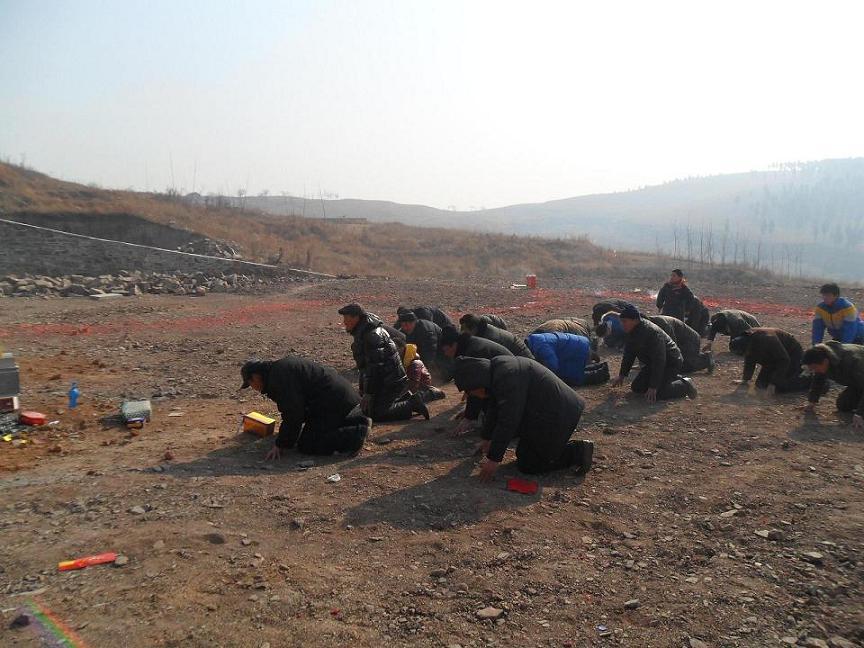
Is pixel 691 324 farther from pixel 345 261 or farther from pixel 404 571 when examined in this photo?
pixel 345 261

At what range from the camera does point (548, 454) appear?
5.30 meters

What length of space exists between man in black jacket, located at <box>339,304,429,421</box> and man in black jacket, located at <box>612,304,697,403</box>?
2.70m

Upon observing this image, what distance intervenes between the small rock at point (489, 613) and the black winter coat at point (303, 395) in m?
2.76

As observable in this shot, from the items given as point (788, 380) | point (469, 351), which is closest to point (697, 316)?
point (788, 380)

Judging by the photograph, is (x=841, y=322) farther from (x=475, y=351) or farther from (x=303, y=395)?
Answer: (x=303, y=395)

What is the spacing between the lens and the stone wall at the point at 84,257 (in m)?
22.5

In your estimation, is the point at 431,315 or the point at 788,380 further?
the point at 431,315

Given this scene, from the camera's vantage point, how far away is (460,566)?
3.93 m

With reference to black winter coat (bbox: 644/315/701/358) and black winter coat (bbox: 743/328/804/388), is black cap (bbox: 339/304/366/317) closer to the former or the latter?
black winter coat (bbox: 644/315/701/358)

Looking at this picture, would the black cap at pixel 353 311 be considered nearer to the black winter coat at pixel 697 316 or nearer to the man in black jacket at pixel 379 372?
the man in black jacket at pixel 379 372

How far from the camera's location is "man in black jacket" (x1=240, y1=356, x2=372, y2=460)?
18.4 ft

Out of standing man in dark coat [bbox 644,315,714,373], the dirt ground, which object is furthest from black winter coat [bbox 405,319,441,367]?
standing man in dark coat [bbox 644,315,714,373]

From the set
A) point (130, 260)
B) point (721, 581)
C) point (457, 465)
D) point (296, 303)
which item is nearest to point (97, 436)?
point (457, 465)

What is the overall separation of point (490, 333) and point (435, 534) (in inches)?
130
